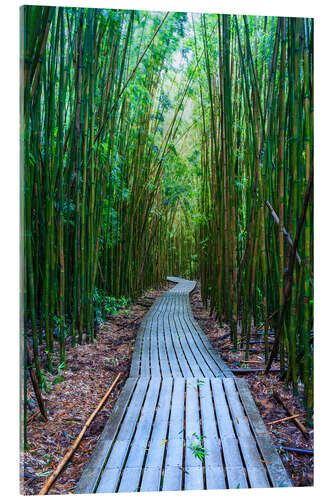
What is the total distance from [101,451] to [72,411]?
414mm

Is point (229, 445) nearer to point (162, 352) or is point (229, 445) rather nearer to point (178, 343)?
point (162, 352)

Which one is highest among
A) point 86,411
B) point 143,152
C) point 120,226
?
point 143,152

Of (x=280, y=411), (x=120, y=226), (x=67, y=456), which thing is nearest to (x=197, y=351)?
(x=280, y=411)

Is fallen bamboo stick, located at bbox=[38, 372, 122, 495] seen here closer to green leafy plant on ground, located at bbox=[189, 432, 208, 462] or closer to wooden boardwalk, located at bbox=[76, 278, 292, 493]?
wooden boardwalk, located at bbox=[76, 278, 292, 493]

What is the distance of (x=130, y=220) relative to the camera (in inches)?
145

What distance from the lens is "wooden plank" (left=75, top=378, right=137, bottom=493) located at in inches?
36.1

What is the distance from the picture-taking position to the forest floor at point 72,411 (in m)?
1.04

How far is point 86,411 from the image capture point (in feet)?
4.67

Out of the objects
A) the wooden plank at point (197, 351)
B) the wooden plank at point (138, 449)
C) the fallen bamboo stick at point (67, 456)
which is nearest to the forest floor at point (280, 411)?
the wooden plank at point (197, 351)

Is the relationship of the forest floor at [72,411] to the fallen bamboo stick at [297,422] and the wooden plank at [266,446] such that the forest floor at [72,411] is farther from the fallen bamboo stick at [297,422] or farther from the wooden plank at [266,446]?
the fallen bamboo stick at [297,422]
